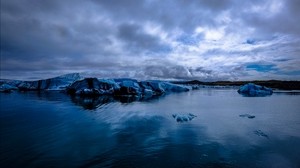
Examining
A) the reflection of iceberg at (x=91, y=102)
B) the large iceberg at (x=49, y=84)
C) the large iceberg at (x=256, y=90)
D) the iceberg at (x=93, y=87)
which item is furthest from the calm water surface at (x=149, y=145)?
the large iceberg at (x=49, y=84)

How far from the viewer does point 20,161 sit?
6031mm

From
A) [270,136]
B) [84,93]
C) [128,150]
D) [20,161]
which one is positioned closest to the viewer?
[20,161]

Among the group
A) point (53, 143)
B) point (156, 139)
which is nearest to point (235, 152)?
point (156, 139)

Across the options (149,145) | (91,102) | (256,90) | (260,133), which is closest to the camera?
(149,145)

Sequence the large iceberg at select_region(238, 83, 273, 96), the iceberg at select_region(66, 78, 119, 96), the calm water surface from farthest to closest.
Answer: the large iceberg at select_region(238, 83, 273, 96), the iceberg at select_region(66, 78, 119, 96), the calm water surface

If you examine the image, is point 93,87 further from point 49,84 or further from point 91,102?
point 49,84

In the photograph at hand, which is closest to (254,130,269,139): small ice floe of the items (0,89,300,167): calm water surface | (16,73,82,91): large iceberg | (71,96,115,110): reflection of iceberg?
(0,89,300,167): calm water surface

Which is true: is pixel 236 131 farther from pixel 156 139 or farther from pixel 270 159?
pixel 156 139

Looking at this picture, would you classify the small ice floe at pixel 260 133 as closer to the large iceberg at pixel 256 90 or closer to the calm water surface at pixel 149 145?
the calm water surface at pixel 149 145

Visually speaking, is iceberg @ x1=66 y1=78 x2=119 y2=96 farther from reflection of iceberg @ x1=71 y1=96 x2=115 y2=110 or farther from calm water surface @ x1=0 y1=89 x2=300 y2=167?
calm water surface @ x1=0 y1=89 x2=300 y2=167

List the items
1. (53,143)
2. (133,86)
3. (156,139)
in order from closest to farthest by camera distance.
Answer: (53,143) < (156,139) < (133,86)

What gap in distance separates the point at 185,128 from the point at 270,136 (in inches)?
156

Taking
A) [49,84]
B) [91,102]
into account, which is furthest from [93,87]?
[49,84]

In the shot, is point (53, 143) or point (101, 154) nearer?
point (101, 154)
